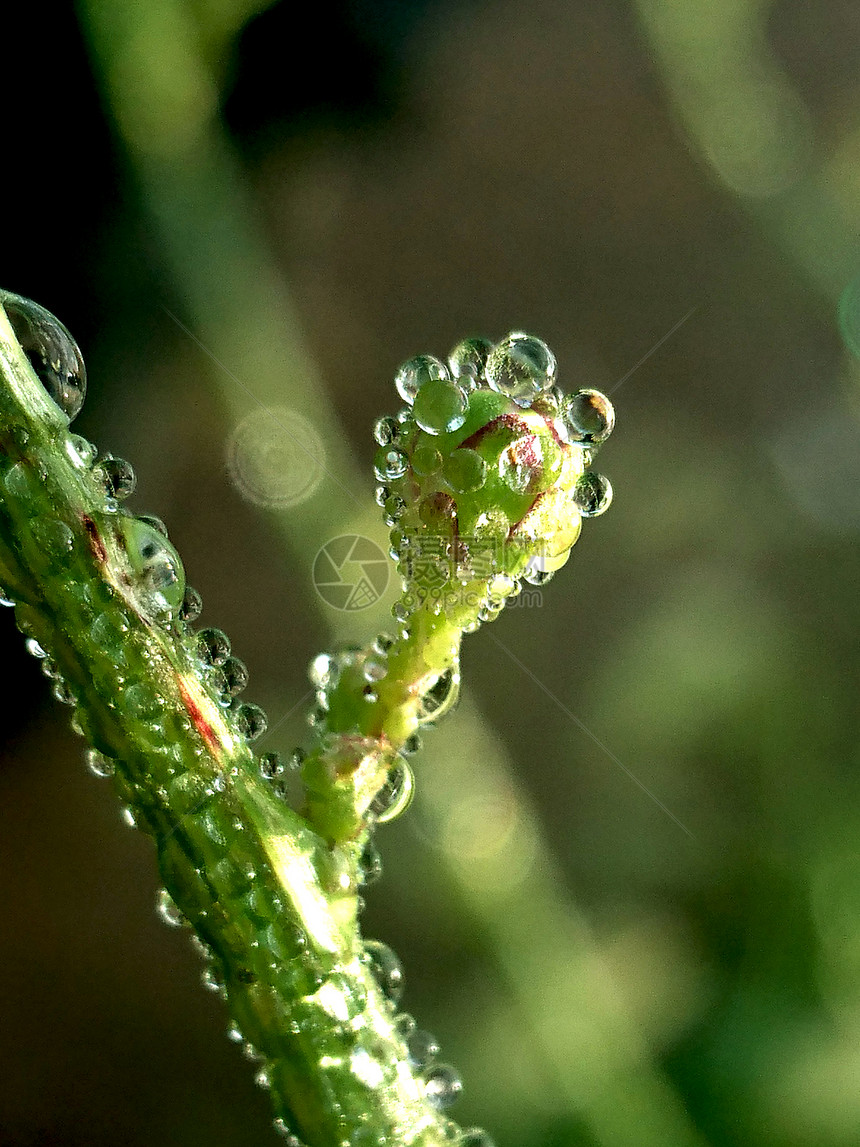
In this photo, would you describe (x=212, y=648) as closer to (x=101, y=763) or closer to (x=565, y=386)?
(x=101, y=763)

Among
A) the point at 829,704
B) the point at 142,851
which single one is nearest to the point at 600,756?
the point at 829,704

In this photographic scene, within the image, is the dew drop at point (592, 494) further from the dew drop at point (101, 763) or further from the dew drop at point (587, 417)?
the dew drop at point (101, 763)

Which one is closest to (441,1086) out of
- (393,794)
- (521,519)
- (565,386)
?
(393,794)

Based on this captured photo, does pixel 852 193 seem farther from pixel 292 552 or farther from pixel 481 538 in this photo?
pixel 481 538

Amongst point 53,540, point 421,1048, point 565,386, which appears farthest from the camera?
point 565,386

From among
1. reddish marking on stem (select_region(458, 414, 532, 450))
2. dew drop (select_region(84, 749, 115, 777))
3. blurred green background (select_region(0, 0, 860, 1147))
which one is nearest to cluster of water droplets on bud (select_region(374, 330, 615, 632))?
reddish marking on stem (select_region(458, 414, 532, 450))

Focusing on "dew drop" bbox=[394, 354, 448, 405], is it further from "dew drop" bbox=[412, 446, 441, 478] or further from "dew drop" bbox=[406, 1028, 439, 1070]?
"dew drop" bbox=[406, 1028, 439, 1070]
